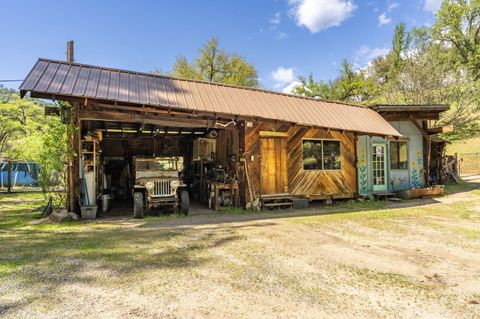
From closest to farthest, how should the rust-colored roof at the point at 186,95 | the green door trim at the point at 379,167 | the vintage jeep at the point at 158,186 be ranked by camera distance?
Result: the rust-colored roof at the point at 186,95
the vintage jeep at the point at 158,186
the green door trim at the point at 379,167

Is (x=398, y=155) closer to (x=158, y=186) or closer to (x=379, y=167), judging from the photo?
(x=379, y=167)

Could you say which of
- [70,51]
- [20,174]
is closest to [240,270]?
[70,51]

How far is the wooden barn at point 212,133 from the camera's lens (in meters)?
8.14

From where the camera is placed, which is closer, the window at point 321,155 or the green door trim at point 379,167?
the window at point 321,155

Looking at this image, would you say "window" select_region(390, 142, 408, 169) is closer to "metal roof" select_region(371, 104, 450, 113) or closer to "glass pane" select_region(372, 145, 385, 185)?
"glass pane" select_region(372, 145, 385, 185)

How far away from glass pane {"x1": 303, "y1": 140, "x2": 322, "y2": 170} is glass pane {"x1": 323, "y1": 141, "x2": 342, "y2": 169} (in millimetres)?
266

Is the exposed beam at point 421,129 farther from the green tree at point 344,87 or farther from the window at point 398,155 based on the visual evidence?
the green tree at point 344,87

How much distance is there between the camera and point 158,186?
340 inches

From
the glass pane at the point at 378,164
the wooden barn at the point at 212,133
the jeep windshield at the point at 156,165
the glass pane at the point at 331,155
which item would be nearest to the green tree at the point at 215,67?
the wooden barn at the point at 212,133

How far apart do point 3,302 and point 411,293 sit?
442cm

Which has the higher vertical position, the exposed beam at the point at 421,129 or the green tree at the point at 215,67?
the green tree at the point at 215,67

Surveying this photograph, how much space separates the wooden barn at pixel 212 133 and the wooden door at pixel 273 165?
0.04m

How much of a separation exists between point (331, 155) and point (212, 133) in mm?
5075

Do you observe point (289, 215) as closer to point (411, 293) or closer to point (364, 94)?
point (411, 293)
